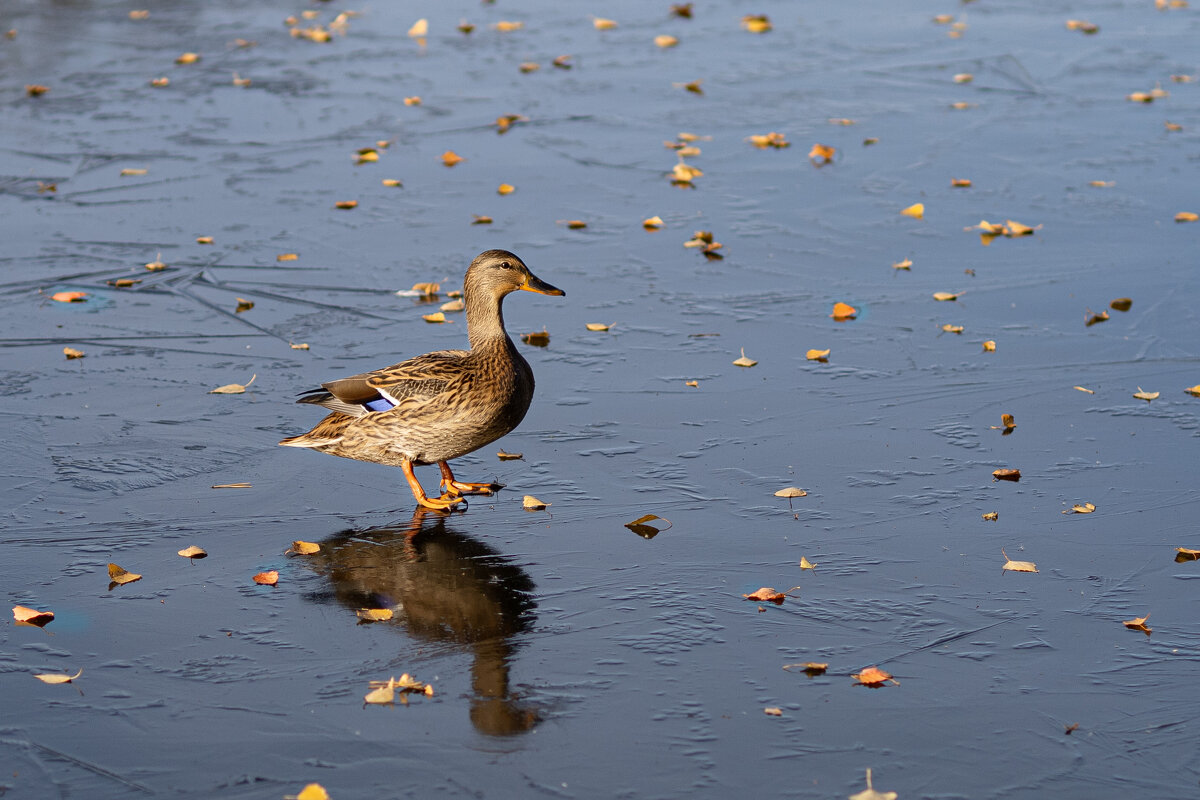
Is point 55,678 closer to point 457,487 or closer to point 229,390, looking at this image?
point 457,487

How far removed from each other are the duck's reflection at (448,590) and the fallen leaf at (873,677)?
1036 millimetres

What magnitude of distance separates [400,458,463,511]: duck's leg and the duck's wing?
28cm

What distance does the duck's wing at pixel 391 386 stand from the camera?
5410 millimetres

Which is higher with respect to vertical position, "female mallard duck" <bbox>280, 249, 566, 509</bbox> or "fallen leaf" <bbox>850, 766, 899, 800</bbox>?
"female mallard duck" <bbox>280, 249, 566, 509</bbox>

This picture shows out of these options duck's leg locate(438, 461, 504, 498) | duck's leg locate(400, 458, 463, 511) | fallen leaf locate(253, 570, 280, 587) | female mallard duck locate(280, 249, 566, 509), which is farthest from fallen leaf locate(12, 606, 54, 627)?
duck's leg locate(438, 461, 504, 498)

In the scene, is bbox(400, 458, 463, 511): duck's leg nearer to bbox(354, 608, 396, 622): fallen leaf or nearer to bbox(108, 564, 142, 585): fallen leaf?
bbox(354, 608, 396, 622): fallen leaf

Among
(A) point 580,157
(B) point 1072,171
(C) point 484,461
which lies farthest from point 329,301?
(B) point 1072,171

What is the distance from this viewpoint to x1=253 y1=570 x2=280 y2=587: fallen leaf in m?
4.76

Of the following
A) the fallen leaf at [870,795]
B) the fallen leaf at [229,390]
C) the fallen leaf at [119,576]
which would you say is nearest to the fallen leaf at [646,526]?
the fallen leaf at [870,795]

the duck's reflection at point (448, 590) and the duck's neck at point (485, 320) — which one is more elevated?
the duck's neck at point (485, 320)

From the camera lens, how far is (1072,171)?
32.7 feet

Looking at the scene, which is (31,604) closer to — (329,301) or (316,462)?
(316,462)

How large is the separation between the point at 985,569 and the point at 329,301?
4.41 metres

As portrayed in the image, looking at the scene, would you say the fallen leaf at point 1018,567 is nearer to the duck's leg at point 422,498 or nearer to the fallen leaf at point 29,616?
the duck's leg at point 422,498
